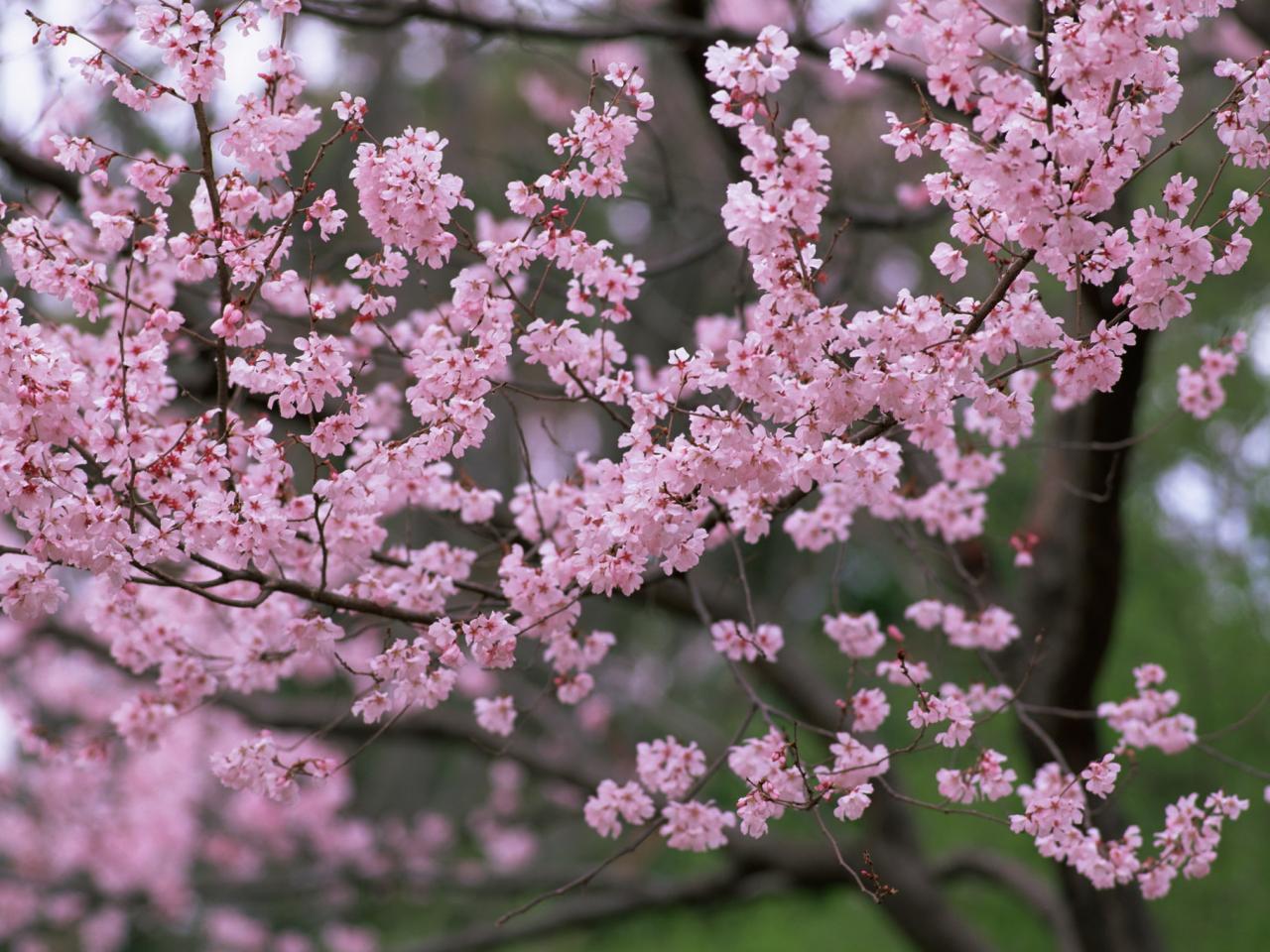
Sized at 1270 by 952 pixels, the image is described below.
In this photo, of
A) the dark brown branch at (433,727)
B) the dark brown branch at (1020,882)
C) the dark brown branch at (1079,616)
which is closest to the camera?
the dark brown branch at (1079,616)

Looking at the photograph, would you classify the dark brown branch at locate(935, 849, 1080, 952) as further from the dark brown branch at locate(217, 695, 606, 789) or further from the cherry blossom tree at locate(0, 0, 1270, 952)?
the cherry blossom tree at locate(0, 0, 1270, 952)

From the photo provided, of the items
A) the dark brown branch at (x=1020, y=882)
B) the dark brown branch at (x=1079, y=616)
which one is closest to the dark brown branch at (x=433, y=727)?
the dark brown branch at (x=1020, y=882)

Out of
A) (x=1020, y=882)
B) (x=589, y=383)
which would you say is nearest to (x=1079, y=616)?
(x=1020, y=882)

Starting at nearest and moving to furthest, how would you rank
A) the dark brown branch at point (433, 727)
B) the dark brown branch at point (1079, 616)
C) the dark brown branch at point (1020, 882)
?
the dark brown branch at point (1079, 616)
the dark brown branch at point (1020, 882)
the dark brown branch at point (433, 727)

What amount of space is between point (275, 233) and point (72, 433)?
0.59 metres

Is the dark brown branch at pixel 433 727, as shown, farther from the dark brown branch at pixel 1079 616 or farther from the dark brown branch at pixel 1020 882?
the dark brown branch at pixel 1079 616

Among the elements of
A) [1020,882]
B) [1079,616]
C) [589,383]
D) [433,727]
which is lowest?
[1020,882]

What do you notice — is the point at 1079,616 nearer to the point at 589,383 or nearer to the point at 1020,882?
the point at 1020,882

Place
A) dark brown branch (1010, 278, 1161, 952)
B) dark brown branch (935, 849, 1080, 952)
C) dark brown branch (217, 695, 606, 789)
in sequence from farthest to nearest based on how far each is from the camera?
dark brown branch (217, 695, 606, 789)
dark brown branch (935, 849, 1080, 952)
dark brown branch (1010, 278, 1161, 952)

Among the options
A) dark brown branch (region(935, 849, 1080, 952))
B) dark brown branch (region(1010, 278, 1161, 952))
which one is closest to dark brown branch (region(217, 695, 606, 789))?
dark brown branch (region(935, 849, 1080, 952))

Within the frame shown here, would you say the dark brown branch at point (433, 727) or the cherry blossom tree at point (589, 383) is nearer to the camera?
the cherry blossom tree at point (589, 383)

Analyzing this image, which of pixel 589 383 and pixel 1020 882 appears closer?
pixel 589 383

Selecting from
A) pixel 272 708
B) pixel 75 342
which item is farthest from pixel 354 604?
pixel 272 708

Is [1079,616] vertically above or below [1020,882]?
above
